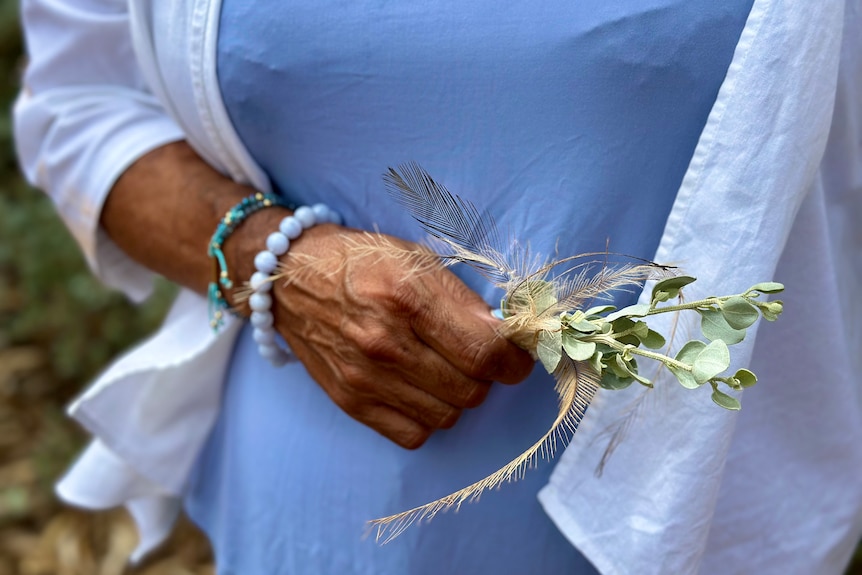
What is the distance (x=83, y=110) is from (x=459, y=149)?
642 millimetres

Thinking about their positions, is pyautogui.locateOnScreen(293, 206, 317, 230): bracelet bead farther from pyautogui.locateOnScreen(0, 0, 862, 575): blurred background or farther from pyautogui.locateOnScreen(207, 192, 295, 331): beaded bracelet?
pyautogui.locateOnScreen(0, 0, 862, 575): blurred background

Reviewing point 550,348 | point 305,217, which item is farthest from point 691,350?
point 305,217

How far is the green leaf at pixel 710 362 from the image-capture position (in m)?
0.65

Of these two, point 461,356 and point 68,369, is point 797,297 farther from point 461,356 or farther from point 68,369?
point 68,369

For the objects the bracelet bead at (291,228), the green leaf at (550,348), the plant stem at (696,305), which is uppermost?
the plant stem at (696,305)

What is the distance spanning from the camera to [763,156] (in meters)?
0.79

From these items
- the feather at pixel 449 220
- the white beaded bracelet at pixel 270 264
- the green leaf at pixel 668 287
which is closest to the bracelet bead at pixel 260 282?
the white beaded bracelet at pixel 270 264

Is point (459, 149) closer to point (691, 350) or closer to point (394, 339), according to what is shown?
point (394, 339)

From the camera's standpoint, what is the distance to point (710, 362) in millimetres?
656

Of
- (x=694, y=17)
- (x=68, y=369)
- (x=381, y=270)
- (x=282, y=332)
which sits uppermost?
(x=694, y=17)

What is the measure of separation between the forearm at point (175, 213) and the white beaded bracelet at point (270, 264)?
0.18ft

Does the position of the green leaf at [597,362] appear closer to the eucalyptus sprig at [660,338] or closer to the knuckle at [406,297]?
the eucalyptus sprig at [660,338]

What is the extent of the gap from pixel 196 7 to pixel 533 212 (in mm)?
459

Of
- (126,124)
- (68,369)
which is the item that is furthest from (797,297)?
(68,369)
